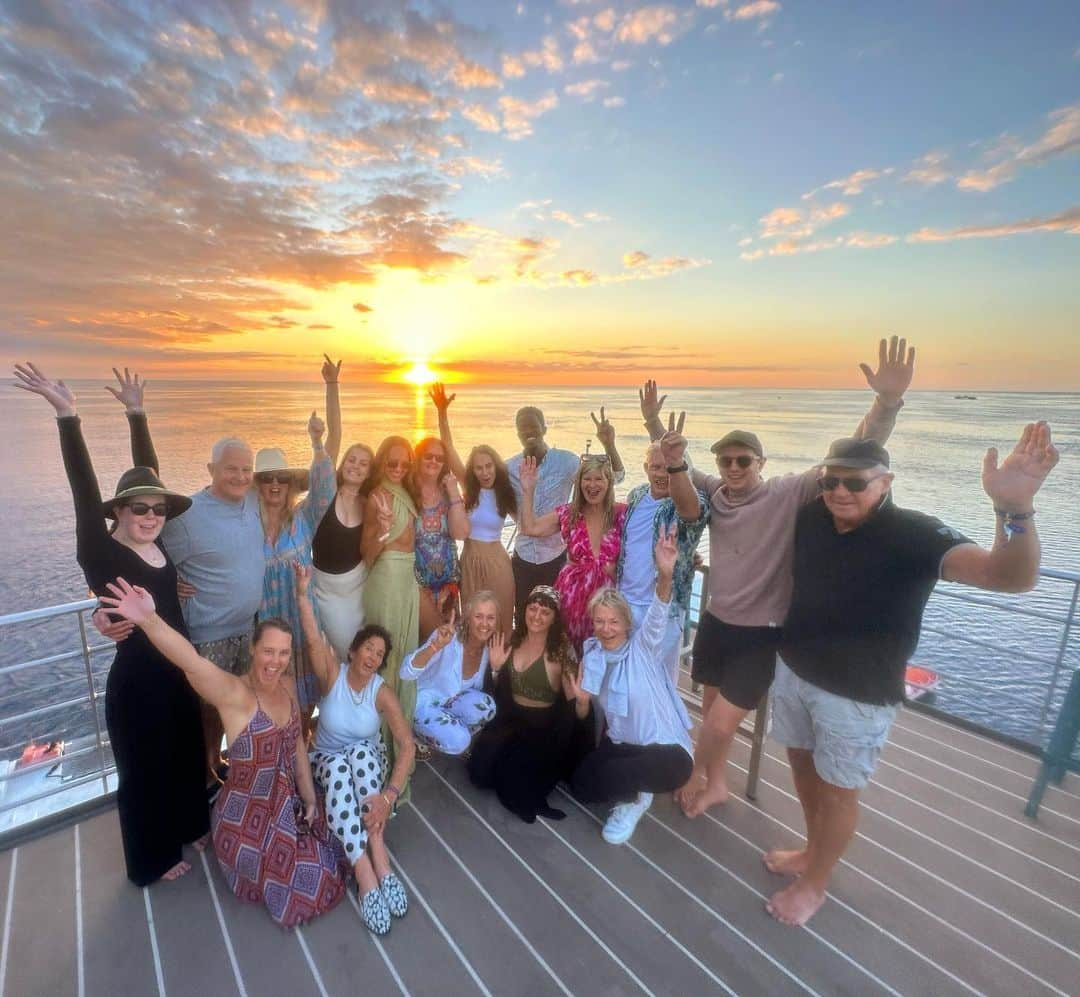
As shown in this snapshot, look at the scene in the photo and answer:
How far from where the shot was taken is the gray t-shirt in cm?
254

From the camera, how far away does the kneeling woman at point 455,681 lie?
304 cm

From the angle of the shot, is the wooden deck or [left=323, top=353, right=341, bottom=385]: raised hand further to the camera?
[left=323, top=353, right=341, bottom=385]: raised hand

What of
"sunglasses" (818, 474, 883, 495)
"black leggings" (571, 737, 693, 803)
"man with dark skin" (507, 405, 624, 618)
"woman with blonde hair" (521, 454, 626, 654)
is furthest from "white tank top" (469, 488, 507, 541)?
"sunglasses" (818, 474, 883, 495)

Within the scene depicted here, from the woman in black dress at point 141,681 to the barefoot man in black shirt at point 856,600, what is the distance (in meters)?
2.62

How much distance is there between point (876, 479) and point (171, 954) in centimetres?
318

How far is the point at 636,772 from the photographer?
2.75 meters

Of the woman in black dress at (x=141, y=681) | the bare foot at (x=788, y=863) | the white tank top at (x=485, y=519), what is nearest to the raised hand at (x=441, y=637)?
the white tank top at (x=485, y=519)

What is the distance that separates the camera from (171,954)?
2096 mm

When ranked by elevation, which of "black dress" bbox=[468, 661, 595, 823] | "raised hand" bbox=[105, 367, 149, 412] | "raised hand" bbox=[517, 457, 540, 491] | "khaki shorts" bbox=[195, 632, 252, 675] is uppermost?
"raised hand" bbox=[105, 367, 149, 412]

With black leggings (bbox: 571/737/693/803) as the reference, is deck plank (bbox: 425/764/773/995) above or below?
below

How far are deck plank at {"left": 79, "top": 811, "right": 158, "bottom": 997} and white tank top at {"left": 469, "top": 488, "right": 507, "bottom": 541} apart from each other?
2336mm

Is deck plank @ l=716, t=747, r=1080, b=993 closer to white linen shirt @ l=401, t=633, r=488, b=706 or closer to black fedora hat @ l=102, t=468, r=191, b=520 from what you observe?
white linen shirt @ l=401, t=633, r=488, b=706

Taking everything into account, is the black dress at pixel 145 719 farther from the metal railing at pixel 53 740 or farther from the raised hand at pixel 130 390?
the raised hand at pixel 130 390

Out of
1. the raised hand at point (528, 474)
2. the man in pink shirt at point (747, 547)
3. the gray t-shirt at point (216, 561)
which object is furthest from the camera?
the raised hand at point (528, 474)
